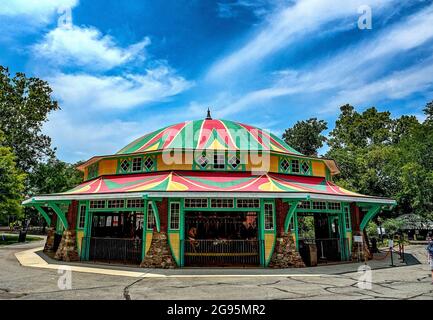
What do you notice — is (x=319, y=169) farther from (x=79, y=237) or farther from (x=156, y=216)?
(x=79, y=237)

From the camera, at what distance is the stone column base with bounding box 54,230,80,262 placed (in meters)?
15.8

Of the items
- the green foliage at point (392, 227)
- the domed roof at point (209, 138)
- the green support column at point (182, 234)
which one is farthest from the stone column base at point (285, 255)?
the green foliage at point (392, 227)

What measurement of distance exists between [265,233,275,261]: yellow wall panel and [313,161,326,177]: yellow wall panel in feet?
21.2

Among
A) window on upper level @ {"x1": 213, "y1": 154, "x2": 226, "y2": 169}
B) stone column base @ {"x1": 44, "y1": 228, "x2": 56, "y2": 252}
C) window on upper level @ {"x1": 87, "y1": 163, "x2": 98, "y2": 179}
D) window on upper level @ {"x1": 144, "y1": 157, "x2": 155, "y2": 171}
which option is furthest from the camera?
stone column base @ {"x1": 44, "y1": 228, "x2": 56, "y2": 252}

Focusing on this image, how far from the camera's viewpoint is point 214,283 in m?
10.4

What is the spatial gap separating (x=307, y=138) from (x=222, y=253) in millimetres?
41262

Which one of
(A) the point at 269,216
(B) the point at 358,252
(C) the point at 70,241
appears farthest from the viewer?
(B) the point at 358,252

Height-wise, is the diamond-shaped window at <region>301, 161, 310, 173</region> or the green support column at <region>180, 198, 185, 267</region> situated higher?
the diamond-shaped window at <region>301, 161, 310, 173</region>

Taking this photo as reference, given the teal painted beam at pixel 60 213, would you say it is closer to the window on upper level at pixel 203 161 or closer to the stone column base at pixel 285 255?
the window on upper level at pixel 203 161

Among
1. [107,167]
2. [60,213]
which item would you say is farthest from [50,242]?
[107,167]

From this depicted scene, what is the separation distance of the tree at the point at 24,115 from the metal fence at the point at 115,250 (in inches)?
986

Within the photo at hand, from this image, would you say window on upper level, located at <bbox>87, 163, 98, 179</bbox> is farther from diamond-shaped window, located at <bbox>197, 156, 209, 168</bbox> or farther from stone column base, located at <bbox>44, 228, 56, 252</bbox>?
diamond-shaped window, located at <bbox>197, 156, 209, 168</bbox>

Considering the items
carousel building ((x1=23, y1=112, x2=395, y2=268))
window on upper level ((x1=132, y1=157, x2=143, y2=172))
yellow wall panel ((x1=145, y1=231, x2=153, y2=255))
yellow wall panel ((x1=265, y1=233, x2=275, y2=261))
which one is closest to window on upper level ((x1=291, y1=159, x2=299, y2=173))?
carousel building ((x1=23, y1=112, x2=395, y2=268))
